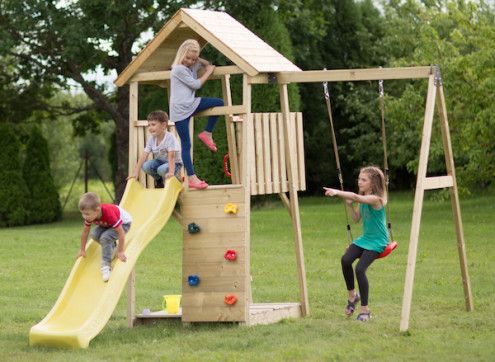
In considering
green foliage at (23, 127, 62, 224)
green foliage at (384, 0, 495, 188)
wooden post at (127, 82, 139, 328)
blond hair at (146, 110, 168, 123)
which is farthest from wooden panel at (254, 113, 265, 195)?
green foliage at (23, 127, 62, 224)

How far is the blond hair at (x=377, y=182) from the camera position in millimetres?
10344

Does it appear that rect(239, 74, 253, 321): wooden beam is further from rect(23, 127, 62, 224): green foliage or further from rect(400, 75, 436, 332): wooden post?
rect(23, 127, 62, 224): green foliage

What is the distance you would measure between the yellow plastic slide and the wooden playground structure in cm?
28

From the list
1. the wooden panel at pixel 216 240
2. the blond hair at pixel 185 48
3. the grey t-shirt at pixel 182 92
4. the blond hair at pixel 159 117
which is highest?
the blond hair at pixel 185 48

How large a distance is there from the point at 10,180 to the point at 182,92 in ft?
62.1

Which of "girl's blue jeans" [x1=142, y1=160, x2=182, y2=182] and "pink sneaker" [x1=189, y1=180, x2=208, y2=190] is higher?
"girl's blue jeans" [x1=142, y1=160, x2=182, y2=182]

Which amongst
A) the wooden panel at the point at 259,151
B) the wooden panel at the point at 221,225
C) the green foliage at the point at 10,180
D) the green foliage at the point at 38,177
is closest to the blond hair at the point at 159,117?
the wooden panel at the point at 259,151

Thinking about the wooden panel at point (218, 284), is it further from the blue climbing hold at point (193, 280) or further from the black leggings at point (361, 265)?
the black leggings at point (361, 265)

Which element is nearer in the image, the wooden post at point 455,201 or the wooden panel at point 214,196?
the wooden panel at point 214,196

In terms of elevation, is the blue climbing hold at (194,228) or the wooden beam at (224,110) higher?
the wooden beam at (224,110)

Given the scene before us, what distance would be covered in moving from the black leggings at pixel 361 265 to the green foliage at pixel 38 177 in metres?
19.7

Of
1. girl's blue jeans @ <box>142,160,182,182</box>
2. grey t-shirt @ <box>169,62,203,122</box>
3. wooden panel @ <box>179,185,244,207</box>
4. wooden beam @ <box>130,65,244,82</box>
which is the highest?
wooden beam @ <box>130,65,244,82</box>

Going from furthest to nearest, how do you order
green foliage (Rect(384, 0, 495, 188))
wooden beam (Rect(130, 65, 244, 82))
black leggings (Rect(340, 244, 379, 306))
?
green foliage (Rect(384, 0, 495, 188)) → wooden beam (Rect(130, 65, 244, 82)) → black leggings (Rect(340, 244, 379, 306))

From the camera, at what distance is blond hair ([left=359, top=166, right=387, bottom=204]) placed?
10.3 meters
